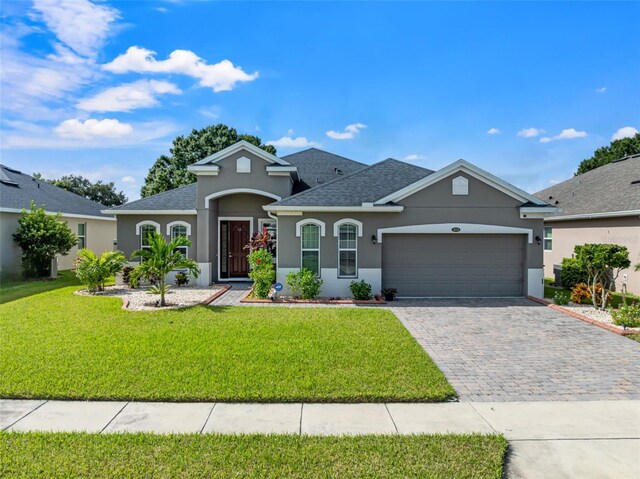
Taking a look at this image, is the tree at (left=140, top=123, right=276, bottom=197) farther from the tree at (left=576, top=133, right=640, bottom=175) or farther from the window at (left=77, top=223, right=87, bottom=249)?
the tree at (left=576, top=133, right=640, bottom=175)

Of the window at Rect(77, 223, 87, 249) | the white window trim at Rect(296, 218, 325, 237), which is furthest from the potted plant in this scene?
the window at Rect(77, 223, 87, 249)

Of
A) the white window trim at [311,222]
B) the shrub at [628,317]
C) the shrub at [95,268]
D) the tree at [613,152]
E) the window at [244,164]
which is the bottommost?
the shrub at [628,317]

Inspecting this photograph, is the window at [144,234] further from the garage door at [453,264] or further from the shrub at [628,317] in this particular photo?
the shrub at [628,317]

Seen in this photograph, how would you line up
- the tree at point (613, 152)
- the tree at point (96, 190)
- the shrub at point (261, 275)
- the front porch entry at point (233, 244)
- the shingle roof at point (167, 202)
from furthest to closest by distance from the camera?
1. the tree at point (96, 190)
2. the tree at point (613, 152)
3. the front porch entry at point (233, 244)
4. the shingle roof at point (167, 202)
5. the shrub at point (261, 275)

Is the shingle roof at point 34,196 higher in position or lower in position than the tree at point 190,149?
lower

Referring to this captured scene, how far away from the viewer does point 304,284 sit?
42.0 feet

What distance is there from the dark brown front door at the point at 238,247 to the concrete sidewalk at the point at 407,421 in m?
11.9

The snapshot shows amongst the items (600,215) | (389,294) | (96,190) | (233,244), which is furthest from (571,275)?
(96,190)

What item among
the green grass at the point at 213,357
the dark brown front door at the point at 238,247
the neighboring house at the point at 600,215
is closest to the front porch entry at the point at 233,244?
the dark brown front door at the point at 238,247

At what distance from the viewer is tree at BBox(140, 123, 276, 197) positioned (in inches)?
1432

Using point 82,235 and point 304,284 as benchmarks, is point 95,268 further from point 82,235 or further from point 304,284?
point 82,235

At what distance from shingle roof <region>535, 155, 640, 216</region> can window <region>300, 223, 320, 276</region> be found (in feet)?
33.6

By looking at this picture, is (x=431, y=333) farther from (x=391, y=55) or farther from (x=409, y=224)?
(x=391, y=55)

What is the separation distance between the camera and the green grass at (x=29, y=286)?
1315 cm
